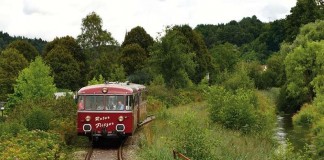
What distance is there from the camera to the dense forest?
74.8 feet

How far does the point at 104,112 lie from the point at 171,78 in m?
29.9

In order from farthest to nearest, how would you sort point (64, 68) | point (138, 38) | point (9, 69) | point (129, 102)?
point (138, 38), point (64, 68), point (9, 69), point (129, 102)

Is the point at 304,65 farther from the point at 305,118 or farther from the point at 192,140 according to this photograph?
the point at 192,140

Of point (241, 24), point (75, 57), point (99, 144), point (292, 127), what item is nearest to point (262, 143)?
point (99, 144)

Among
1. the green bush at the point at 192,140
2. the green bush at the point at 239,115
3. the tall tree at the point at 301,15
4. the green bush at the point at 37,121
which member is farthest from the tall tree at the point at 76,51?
the green bush at the point at 192,140

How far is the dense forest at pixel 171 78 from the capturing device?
898 inches

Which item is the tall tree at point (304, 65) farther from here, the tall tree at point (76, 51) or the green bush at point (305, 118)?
the tall tree at point (76, 51)

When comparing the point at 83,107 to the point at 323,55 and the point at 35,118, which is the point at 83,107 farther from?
the point at 323,55

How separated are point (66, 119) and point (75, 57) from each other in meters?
50.5

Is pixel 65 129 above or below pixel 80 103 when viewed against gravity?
below

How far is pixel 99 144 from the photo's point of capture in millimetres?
23922

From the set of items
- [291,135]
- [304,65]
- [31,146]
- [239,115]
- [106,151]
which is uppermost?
[304,65]

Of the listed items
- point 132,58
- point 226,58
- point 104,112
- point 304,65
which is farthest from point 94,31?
point 104,112

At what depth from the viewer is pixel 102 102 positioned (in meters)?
22.3
